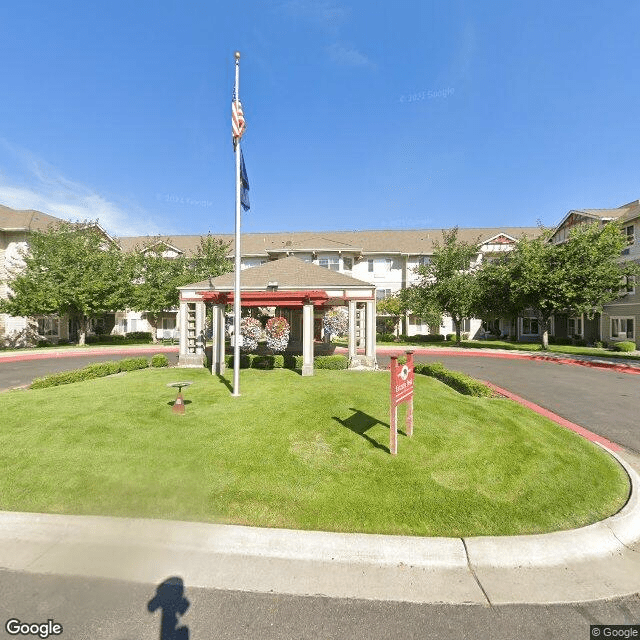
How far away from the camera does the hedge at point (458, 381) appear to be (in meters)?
11.1

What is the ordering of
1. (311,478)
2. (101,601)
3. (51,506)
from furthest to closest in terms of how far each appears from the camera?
(311,478)
(51,506)
(101,601)

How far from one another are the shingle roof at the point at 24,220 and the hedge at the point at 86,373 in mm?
28827

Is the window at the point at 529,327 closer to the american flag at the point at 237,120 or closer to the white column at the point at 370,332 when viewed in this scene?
the white column at the point at 370,332

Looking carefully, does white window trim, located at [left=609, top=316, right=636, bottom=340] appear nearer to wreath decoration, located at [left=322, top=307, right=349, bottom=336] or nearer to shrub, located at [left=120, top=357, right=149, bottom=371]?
wreath decoration, located at [left=322, top=307, right=349, bottom=336]

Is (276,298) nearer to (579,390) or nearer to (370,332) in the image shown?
(370,332)

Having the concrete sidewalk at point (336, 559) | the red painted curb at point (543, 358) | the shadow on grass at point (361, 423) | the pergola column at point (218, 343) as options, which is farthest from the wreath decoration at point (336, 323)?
the concrete sidewalk at point (336, 559)

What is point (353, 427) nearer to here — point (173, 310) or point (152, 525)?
point (152, 525)

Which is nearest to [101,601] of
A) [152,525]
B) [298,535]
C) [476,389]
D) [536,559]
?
[152,525]

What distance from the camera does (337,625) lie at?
10.2ft

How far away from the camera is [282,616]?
3.20 meters

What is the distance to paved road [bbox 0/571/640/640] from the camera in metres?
3.04

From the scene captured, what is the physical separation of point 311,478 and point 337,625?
2.47 m

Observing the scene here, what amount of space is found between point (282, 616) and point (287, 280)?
16.1 m

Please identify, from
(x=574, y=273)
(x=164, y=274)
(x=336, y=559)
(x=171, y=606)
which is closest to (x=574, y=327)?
(x=574, y=273)
